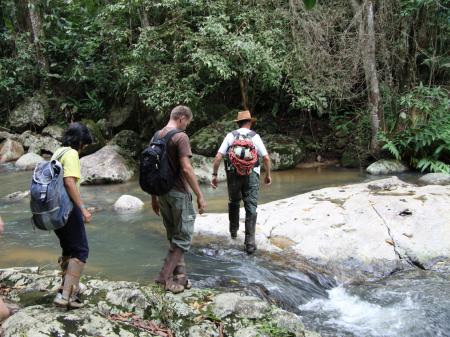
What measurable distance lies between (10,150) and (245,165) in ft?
42.6

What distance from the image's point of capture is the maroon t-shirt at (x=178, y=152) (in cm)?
406

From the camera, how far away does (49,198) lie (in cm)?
336

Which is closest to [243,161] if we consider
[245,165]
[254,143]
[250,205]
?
[245,165]

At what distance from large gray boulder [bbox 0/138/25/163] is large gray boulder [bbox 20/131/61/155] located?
1.15ft

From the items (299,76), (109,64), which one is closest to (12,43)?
(109,64)

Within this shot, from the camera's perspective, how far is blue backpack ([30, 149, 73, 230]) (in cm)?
336

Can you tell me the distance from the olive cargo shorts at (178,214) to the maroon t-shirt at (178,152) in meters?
0.08

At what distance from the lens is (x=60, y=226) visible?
344 centimetres

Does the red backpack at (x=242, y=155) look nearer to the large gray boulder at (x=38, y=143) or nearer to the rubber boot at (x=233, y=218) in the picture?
the rubber boot at (x=233, y=218)

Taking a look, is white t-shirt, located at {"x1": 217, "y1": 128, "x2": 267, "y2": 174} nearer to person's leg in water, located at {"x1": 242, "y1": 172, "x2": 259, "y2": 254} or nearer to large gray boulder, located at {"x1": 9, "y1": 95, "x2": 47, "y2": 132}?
person's leg in water, located at {"x1": 242, "y1": 172, "x2": 259, "y2": 254}

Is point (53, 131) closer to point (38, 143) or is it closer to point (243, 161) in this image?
point (38, 143)

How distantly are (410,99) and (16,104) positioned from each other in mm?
14972

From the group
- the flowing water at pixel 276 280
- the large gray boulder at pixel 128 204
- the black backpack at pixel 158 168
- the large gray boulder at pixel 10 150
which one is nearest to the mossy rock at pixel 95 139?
the large gray boulder at pixel 10 150

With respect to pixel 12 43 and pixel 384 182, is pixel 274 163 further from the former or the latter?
pixel 12 43
